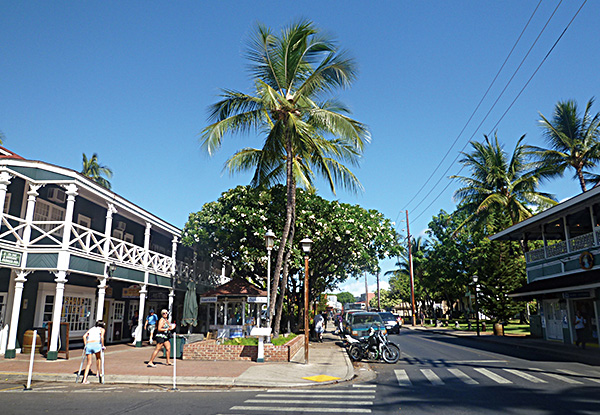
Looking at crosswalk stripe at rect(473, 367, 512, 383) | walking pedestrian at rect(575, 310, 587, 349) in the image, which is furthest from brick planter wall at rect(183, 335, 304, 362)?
walking pedestrian at rect(575, 310, 587, 349)

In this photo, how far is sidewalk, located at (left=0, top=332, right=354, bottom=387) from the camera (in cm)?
1148

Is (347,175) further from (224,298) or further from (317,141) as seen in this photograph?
(224,298)

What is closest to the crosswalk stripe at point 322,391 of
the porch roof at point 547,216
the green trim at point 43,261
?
the green trim at point 43,261

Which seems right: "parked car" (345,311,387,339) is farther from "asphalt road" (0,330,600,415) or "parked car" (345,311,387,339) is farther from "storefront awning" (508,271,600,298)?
"asphalt road" (0,330,600,415)

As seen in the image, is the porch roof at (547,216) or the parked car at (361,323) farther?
the parked car at (361,323)

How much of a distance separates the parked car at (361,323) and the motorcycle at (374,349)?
572cm

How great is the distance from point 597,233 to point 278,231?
14.1m

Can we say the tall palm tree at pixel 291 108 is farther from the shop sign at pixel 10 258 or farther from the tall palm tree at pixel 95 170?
the tall palm tree at pixel 95 170

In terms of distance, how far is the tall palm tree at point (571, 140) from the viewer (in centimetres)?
2714

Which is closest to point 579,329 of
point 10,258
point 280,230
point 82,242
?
point 280,230

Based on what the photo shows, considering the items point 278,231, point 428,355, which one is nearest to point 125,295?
point 278,231

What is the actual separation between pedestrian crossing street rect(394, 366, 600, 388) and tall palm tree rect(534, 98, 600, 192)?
18.4 metres

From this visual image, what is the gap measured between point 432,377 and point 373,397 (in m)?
3.29

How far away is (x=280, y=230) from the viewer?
22.7 m
